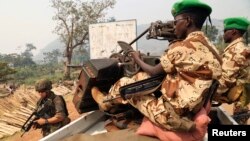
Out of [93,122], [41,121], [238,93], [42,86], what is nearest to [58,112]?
[41,121]

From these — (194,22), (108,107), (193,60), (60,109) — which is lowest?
(60,109)

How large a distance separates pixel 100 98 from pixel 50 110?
1.86 m

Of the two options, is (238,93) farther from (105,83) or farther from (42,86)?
(42,86)

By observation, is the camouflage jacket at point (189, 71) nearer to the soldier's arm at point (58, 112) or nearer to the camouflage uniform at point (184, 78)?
the camouflage uniform at point (184, 78)

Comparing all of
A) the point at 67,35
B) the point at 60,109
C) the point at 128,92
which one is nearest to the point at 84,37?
the point at 67,35

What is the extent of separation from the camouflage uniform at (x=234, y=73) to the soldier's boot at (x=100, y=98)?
4.68 feet

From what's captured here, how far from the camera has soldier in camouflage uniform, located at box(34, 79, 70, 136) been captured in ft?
18.0

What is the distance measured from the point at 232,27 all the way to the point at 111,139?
2.58 meters

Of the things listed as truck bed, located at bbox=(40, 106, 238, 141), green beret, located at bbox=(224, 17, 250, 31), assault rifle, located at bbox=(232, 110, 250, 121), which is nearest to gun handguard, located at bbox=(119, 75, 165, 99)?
truck bed, located at bbox=(40, 106, 238, 141)

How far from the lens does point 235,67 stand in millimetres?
4676

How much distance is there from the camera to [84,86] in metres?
4.11

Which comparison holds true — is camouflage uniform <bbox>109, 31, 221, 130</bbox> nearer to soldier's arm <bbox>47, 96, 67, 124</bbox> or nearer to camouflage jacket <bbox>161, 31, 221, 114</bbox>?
camouflage jacket <bbox>161, 31, 221, 114</bbox>

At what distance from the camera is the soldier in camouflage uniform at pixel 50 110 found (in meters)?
5.48

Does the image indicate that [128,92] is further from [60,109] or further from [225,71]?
[60,109]
